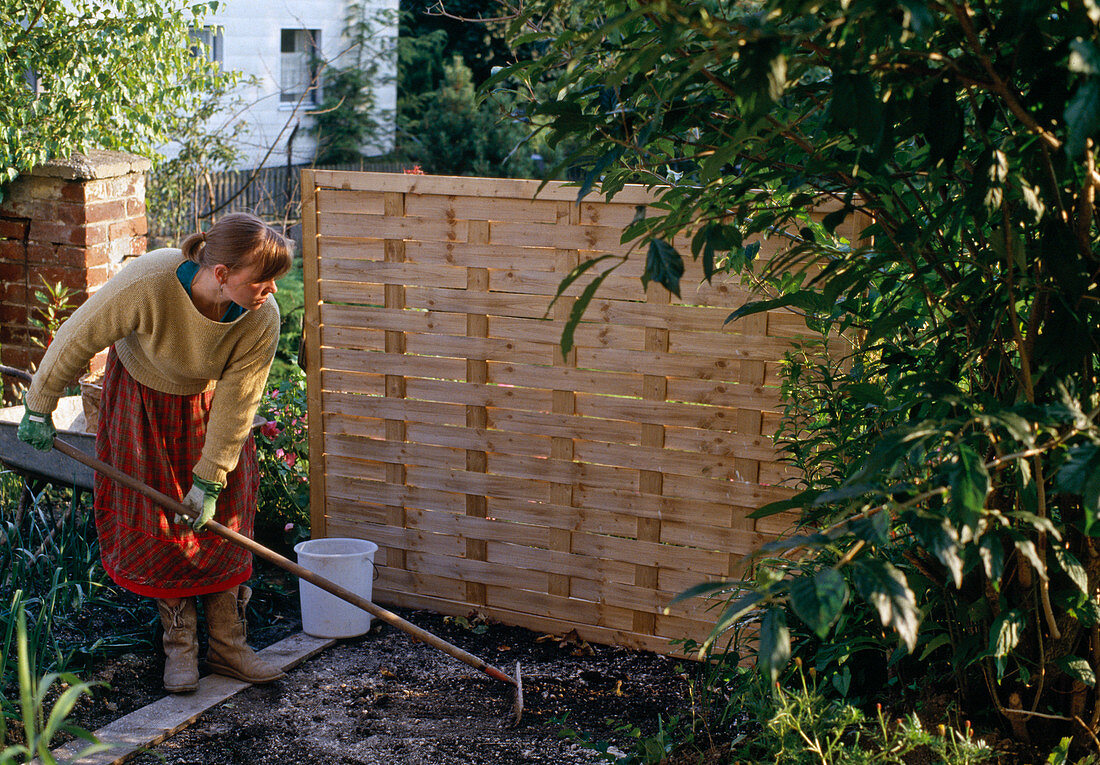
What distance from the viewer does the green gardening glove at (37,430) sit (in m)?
3.08

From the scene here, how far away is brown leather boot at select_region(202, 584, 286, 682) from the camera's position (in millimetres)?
3293

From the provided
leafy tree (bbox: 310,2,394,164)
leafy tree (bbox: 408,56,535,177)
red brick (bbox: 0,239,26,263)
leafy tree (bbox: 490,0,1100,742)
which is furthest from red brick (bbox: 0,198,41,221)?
leafy tree (bbox: 408,56,535,177)

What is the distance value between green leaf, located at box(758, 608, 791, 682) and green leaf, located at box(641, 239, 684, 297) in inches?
14.4

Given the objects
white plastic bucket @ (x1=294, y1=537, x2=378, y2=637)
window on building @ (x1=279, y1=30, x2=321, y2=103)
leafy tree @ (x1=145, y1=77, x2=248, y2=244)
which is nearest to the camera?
white plastic bucket @ (x1=294, y1=537, x2=378, y2=637)

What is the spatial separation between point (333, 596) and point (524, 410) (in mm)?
987

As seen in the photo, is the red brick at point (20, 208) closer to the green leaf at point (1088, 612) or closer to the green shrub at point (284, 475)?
the green shrub at point (284, 475)

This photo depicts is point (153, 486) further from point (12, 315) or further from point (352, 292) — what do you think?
point (12, 315)

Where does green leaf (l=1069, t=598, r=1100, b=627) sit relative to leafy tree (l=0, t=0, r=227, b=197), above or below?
below

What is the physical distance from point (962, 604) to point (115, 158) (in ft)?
15.3

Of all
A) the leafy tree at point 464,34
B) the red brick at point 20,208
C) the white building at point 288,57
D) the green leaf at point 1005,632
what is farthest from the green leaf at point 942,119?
the leafy tree at point 464,34

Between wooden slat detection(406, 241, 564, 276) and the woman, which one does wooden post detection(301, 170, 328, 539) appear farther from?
the woman

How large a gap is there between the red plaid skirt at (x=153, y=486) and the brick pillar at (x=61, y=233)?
73.8 inches

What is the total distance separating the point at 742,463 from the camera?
3.39 m

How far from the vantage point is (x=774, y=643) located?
99 cm
